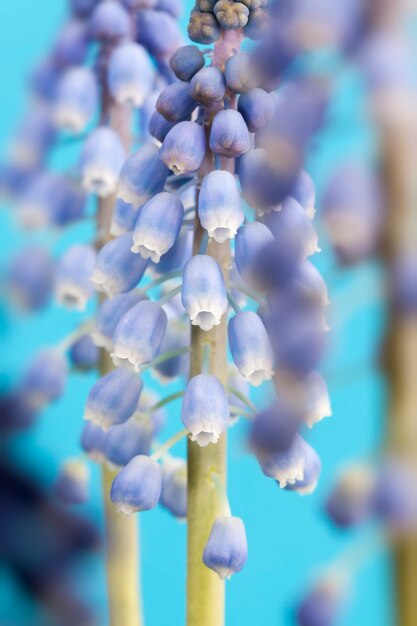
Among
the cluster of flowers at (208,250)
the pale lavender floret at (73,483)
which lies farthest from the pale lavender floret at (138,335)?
the pale lavender floret at (73,483)

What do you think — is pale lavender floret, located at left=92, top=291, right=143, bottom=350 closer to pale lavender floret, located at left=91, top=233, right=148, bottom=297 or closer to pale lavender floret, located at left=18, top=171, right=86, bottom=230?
pale lavender floret, located at left=91, top=233, right=148, bottom=297

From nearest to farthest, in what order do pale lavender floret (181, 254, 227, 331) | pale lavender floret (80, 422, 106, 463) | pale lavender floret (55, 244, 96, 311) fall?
1. pale lavender floret (181, 254, 227, 331)
2. pale lavender floret (80, 422, 106, 463)
3. pale lavender floret (55, 244, 96, 311)

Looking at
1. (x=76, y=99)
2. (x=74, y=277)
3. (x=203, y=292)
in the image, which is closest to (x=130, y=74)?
(x=76, y=99)

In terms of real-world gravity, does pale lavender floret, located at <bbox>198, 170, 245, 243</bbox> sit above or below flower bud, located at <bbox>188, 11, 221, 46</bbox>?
below

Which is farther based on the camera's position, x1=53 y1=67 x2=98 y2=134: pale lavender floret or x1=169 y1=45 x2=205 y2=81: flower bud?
x1=53 y1=67 x2=98 y2=134: pale lavender floret

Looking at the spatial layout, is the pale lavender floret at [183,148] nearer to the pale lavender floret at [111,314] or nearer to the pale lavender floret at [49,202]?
the pale lavender floret at [111,314]

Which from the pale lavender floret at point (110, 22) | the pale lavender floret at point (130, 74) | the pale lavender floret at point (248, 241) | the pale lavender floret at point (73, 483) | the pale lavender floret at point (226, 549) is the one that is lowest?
the pale lavender floret at point (226, 549)

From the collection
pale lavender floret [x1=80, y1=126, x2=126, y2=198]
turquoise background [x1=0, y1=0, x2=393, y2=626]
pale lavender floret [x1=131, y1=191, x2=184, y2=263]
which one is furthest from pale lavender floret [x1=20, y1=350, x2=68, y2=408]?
pale lavender floret [x1=131, y1=191, x2=184, y2=263]
